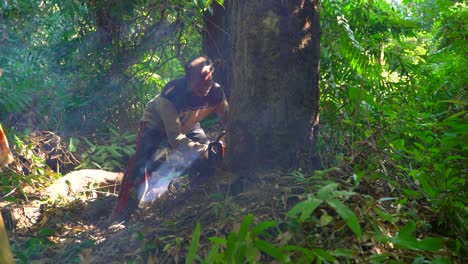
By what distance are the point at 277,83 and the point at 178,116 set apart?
7.37ft

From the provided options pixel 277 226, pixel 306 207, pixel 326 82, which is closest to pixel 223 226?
pixel 277 226

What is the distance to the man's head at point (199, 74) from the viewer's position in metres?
5.43

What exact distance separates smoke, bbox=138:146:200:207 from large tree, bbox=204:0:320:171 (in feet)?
5.45

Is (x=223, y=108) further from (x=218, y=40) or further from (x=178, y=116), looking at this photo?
(x=218, y=40)

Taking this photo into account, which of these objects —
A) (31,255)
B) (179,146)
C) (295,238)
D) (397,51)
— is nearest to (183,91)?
(179,146)

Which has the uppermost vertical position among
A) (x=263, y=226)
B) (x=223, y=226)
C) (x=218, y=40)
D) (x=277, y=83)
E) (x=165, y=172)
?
(x=218, y=40)

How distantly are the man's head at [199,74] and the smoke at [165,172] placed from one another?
69 cm

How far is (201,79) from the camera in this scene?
17.8 feet

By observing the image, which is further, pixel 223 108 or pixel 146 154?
pixel 146 154

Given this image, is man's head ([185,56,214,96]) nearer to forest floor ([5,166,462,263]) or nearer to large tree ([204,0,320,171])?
forest floor ([5,166,462,263])

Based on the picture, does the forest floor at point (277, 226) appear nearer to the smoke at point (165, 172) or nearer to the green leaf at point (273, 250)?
the green leaf at point (273, 250)

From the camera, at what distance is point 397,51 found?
6.37 meters

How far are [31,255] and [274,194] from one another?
7.64 ft

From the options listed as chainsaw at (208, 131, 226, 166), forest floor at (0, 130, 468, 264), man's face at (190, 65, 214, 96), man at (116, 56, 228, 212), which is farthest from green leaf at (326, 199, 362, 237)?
man's face at (190, 65, 214, 96)
